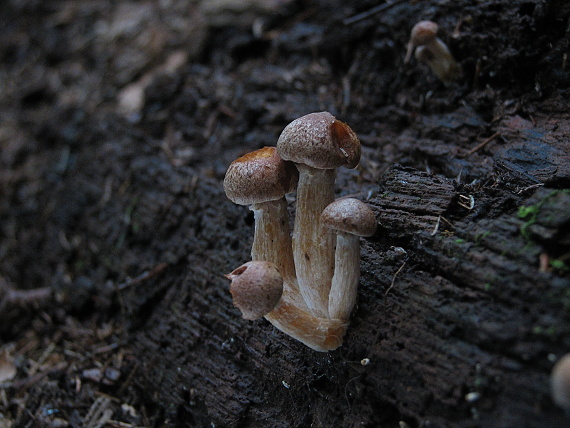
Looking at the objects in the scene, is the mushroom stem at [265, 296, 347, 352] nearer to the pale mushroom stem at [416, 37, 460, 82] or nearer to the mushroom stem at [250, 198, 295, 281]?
the mushroom stem at [250, 198, 295, 281]

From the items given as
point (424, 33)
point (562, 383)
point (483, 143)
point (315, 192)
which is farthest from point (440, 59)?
point (562, 383)

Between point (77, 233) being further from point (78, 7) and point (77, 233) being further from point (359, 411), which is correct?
point (78, 7)

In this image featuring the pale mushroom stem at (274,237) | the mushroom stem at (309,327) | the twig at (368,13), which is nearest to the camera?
the mushroom stem at (309,327)

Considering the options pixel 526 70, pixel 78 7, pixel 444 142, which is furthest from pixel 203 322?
pixel 78 7

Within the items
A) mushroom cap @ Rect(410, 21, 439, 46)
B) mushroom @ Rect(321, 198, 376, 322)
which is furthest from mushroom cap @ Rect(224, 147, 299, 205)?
mushroom cap @ Rect(410, 21, 439, 46)

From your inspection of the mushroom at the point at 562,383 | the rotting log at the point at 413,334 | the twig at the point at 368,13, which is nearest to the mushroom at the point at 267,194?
the rotting log at the point at 413,334

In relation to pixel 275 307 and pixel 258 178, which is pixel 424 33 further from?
pixel 275 307

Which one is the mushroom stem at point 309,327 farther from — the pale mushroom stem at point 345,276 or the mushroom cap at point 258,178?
the mushroom cap at point 258,178

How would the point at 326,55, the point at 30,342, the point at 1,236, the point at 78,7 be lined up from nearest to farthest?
the point at 30,342
the point at 326,55
the point at 1,236
the point at 78,7
